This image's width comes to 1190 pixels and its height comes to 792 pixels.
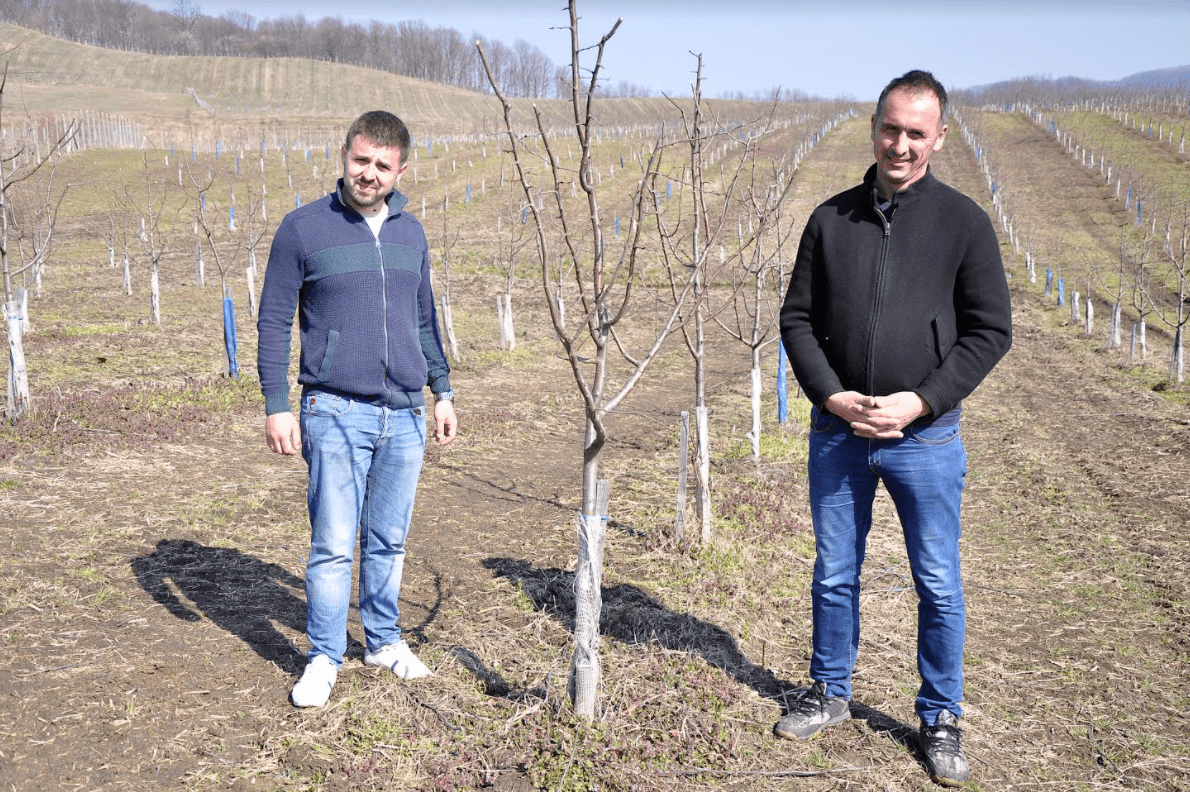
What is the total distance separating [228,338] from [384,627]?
7.66 metres

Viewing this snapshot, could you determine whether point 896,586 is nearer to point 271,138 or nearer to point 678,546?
point 678,546

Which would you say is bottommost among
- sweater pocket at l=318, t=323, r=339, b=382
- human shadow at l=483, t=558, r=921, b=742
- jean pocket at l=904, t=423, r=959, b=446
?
human shadow at l=483, t=558, r=921, b=742

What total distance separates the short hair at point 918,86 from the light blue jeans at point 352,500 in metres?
1.97

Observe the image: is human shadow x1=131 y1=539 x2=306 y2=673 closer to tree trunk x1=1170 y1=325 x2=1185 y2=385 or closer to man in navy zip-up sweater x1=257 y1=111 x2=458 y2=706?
man in navy zip-up sweater x1=257 y1=111 x2=458 y2=706

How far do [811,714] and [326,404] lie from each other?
6.95 feet

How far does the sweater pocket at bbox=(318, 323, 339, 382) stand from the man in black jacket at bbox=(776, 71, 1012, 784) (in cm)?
157

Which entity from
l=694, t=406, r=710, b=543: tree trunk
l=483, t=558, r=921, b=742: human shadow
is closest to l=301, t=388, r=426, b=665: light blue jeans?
l=483, t=558, r=921, b=742: human shadow

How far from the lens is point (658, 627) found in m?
4.05

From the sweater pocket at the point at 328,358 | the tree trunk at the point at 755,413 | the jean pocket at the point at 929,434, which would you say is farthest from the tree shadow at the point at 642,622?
the tree trunk at the point at 755,413

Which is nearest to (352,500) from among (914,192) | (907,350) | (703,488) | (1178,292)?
(907,350)

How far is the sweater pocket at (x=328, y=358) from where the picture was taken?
2957 millimetres

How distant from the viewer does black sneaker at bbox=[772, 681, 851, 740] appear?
3146mm

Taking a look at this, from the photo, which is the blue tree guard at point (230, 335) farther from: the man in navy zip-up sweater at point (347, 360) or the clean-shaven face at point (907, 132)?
the clean-shaven face at point (907, 132)

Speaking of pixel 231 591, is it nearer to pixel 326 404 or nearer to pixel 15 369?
pixel 326 404
